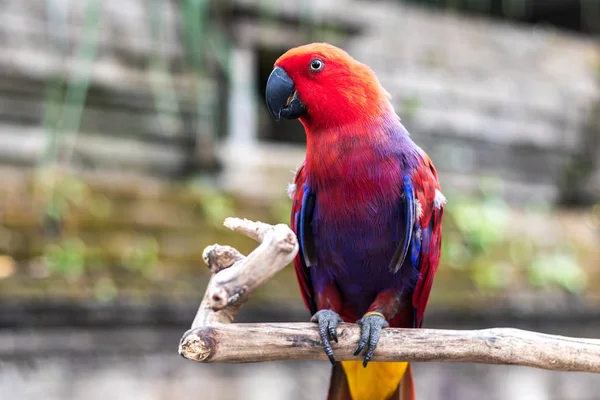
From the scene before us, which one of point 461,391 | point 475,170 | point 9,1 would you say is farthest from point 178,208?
point 475,170

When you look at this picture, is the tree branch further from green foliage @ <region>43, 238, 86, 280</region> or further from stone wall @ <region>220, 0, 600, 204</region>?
stone wall @ <region>220, 0, 600, 204</region>

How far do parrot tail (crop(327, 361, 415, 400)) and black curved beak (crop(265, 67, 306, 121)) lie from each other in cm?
67

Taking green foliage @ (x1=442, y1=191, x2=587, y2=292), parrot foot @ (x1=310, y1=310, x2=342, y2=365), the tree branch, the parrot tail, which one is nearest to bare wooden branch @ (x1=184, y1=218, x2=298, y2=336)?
the tree branch

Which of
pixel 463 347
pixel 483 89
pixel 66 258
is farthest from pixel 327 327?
pixel 483 89

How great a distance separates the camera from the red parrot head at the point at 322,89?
5.36 feet

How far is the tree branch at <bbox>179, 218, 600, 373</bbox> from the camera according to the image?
1.25 metres

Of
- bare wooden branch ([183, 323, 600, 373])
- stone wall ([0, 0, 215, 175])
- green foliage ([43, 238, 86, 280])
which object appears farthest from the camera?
stone wall ([0, 0, 215, 175])

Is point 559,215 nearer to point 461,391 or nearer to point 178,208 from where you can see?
point 461,391

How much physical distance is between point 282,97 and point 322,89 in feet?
0.33

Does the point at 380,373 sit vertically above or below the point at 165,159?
below

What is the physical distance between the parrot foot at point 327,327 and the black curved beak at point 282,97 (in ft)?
1.61

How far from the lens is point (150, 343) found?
322cm

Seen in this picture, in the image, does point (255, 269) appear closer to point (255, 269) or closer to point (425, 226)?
point (255, 269)

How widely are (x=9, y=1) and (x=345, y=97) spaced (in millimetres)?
2994
